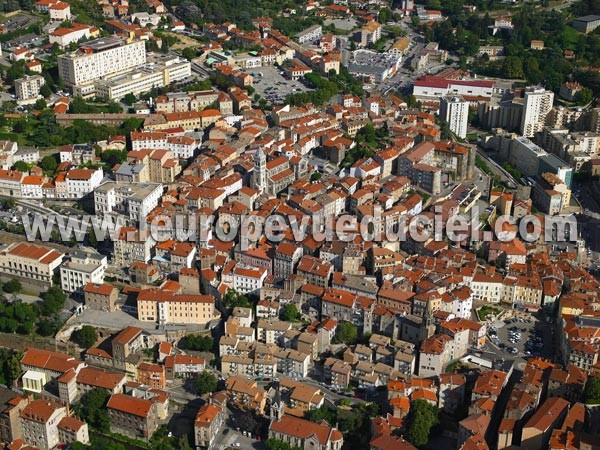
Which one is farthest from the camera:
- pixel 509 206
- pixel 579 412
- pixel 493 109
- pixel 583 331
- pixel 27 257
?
pixel 493 109

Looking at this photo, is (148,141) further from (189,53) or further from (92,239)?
(189,53)

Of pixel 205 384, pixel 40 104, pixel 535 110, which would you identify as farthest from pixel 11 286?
pixel 535 110

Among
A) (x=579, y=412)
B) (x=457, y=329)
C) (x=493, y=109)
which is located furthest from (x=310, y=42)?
(x=579, y=412)

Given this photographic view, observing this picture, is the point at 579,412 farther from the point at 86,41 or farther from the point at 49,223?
the point at 86,41

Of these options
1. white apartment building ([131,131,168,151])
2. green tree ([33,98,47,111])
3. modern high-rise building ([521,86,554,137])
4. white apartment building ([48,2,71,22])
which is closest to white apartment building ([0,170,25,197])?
white apartment building ([131,131,168,151])

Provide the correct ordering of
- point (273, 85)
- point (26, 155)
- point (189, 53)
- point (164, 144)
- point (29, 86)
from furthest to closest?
point (189, 53), point (273, 85), point (29, 86), point (164, 144), point (26, 155)

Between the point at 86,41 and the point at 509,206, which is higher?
the point at 86,41
